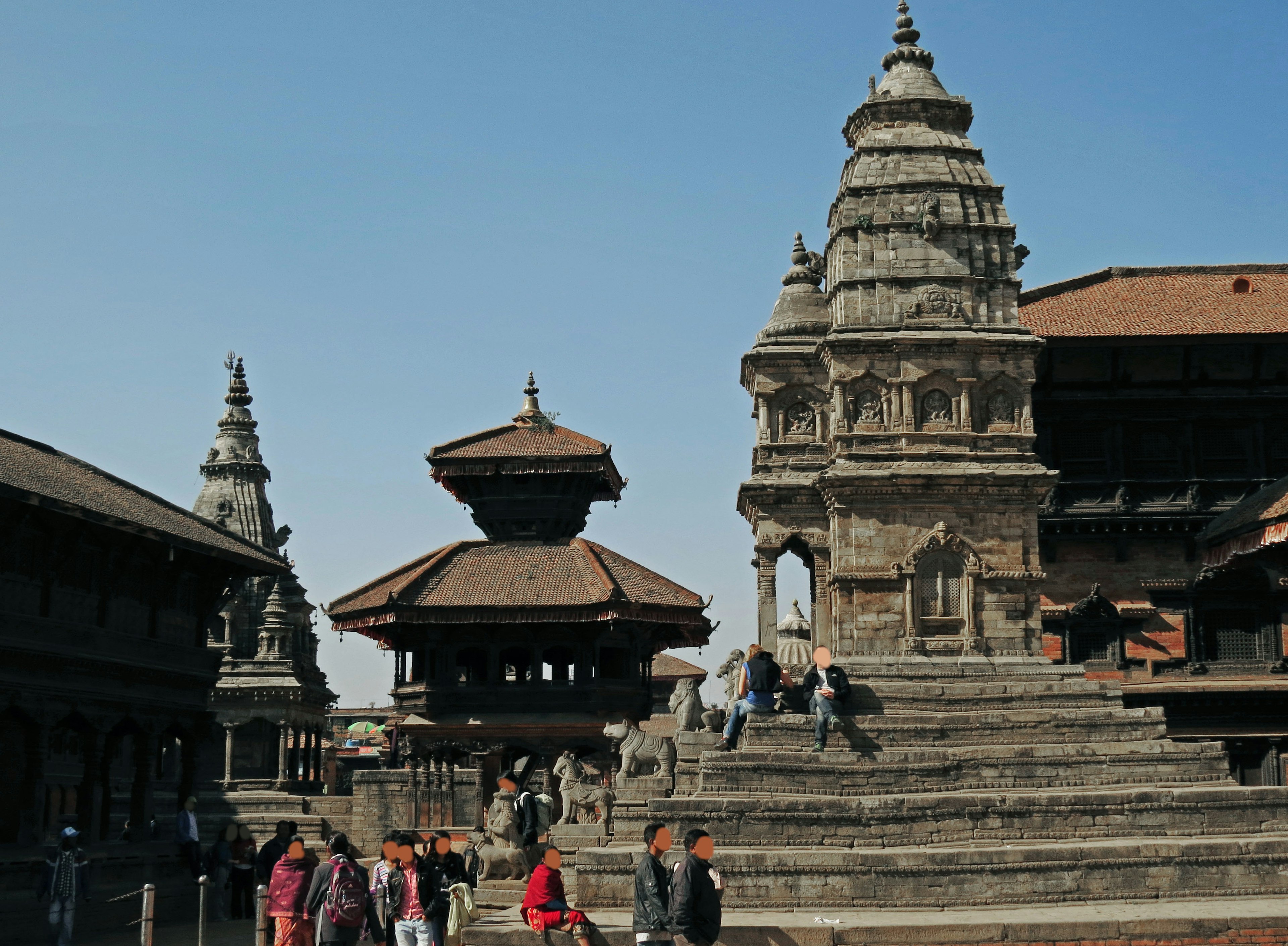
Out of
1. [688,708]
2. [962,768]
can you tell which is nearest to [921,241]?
[688,708]

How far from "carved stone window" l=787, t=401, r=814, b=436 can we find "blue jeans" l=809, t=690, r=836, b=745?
1493cm

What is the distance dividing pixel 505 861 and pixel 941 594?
12.0 m

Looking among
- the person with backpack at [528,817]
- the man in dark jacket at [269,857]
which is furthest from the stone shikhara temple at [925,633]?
the man in dark jacket at [269,857]

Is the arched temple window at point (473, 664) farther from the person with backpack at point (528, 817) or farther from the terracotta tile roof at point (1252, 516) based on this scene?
the terracotta tile roof at point (1252, 516)

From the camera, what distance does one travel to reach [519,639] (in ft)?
137

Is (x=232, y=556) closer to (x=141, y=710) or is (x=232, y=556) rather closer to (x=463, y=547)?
(x=141, y=710)

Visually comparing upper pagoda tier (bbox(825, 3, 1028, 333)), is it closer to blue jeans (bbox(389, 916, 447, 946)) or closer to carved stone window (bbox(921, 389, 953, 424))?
carved stone window (bbox(921, 389, 953, 424))

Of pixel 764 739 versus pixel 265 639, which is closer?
pixel 764 739

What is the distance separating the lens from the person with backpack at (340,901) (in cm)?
1478

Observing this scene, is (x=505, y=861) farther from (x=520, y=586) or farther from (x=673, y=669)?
(x=673, y=669)

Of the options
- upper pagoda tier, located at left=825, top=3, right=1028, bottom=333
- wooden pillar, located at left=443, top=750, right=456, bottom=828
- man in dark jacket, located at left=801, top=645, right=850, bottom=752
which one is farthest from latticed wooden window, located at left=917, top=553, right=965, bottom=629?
wooden pillar, located at left=443, top=750, right=456, bottom=828

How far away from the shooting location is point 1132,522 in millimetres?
37906

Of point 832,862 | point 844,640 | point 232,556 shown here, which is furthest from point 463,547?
point 832,862

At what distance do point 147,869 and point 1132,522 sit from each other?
24703mm
